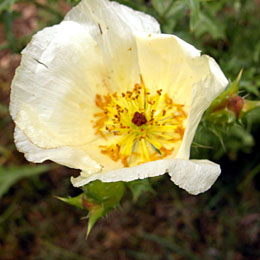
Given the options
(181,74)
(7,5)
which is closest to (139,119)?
(181,74)

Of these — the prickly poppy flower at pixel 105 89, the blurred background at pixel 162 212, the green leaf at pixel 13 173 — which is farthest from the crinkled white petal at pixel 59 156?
the green leaf at pixel 13 173

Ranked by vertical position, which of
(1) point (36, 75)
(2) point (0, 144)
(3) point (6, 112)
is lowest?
(2) point (0, 144)

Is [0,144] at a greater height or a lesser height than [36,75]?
lesser

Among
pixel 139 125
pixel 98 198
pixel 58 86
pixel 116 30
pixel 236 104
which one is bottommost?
pixel 98 198

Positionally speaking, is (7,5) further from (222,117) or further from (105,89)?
(222,117)

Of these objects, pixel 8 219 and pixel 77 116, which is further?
pixel 8 219

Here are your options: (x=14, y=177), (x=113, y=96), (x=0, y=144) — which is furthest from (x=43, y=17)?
(x=113, y=96)

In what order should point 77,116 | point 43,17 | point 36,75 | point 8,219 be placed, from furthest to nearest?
point 43,17 → point 8,219 → point 77,116 → point 36,75

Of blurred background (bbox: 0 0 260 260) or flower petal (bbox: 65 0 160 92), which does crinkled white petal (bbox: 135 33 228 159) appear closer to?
flower petal (bbox: 65 0 160 92)

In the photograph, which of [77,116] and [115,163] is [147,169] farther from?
[77,116]
